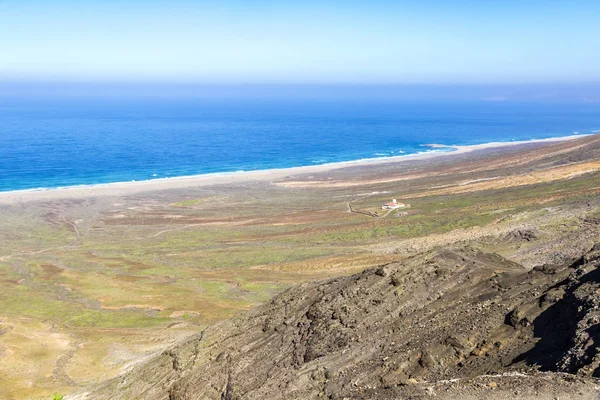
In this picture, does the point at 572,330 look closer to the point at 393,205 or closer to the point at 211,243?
the point at 211,243

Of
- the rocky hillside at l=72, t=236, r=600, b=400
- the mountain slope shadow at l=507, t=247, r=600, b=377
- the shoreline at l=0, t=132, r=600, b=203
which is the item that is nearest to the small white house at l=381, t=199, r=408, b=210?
the shoreline at l=0, t=132, r=600, b=203

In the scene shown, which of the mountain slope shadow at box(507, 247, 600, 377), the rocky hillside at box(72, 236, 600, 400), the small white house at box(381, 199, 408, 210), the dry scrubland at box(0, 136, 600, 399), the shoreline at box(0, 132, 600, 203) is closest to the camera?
the mountain slope shadow at box(507, 247, 600, 377)

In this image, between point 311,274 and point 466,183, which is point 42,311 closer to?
point 311,274

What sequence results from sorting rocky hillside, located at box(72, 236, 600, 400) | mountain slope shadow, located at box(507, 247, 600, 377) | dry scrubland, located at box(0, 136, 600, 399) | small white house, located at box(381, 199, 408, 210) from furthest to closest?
1. small white house, located at box(381, 199, 408, 210)
2. dry scrubland, located at box(0, 136, 600, 399)
3. rocky hillside, located at box(72, 236, 600, 400)
4. mountain slope shadow, located at box(507, 247, 600, 377)

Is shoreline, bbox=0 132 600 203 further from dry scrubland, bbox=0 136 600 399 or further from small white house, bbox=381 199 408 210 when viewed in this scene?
small white house, bbox=381 199 408 210

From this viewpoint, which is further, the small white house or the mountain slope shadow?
the small white house

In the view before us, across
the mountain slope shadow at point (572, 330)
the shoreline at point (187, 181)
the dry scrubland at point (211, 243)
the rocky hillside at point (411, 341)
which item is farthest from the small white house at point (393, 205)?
the mountain slope shadow at point (572, 330)

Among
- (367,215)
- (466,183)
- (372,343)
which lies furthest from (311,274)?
(466,183)
